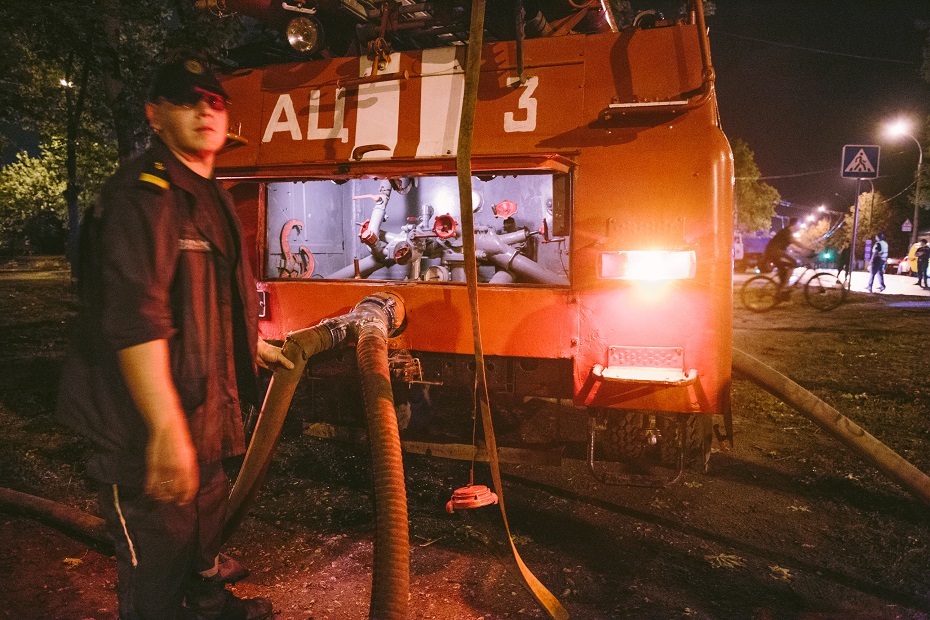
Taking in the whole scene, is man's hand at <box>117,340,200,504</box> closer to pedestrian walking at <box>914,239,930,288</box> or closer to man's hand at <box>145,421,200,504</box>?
man's hand at <box>145,421,200,504</box>

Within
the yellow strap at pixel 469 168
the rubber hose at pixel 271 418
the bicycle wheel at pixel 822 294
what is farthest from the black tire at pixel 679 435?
the bicycle wheel at pixel 822 294

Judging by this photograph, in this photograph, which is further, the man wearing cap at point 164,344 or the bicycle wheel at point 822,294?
the bicycle wheel at point 822,294

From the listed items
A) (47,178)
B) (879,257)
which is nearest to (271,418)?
(879,257)

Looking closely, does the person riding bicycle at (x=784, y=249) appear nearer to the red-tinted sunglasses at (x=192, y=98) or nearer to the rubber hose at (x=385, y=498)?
the rubber hose at (x=385, y=498)

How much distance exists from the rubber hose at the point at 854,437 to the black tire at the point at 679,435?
1.49 feet

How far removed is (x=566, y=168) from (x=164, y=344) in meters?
2.09

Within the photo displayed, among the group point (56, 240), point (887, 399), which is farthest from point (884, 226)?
point (56, 240)

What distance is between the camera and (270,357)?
7.98 ft

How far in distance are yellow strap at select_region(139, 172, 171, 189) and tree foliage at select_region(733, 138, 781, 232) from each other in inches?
1972

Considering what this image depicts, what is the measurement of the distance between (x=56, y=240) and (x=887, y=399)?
5735cm

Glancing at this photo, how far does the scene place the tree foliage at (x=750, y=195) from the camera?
5081 cm

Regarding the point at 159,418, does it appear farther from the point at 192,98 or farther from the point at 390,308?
the point at 390,308

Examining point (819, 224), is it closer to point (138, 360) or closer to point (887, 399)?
point (887, 399)

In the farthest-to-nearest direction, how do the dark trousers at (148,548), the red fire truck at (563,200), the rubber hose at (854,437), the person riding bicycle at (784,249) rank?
the person riding bicycle at (784,249), the rubber hose at (854,437), the red fire truck at (563,200), the dark trousers at (148,548)
